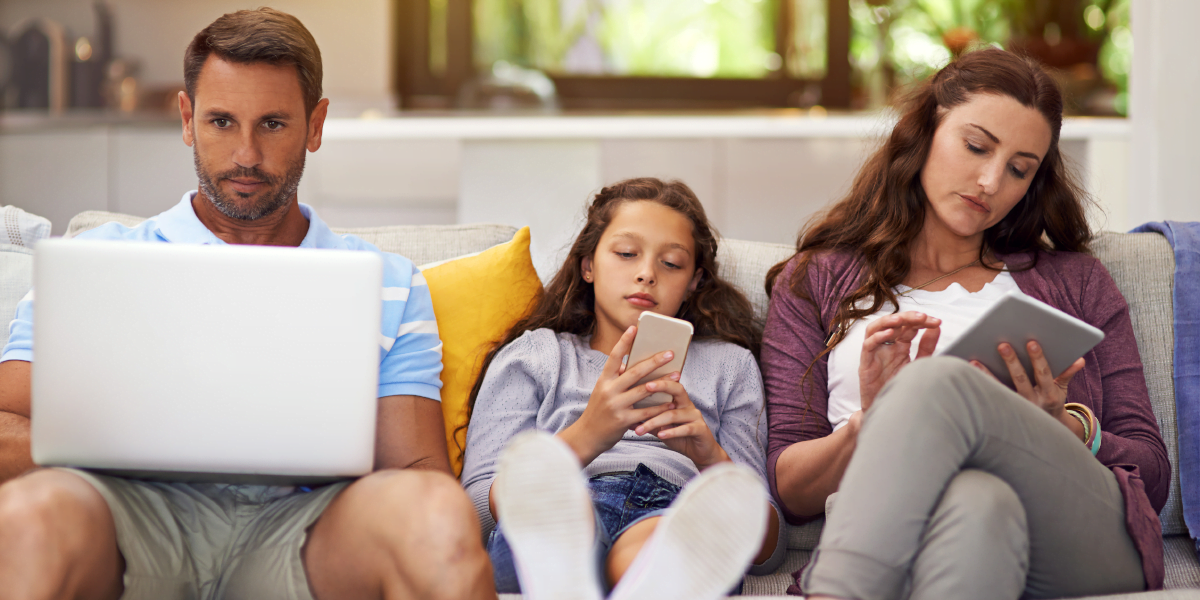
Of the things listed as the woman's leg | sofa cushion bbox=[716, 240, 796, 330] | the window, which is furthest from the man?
the window

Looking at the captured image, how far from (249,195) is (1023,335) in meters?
1.09

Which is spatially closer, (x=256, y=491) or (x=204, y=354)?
(x=204, y=354)

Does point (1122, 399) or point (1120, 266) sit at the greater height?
point (1120, 266)

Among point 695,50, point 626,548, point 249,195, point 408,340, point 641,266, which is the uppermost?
point 695,50

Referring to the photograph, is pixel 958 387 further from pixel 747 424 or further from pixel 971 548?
pixel 747 424

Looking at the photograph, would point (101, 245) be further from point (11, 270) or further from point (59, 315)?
point (11, 270)

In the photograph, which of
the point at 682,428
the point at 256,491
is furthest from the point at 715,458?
the point at 256,491

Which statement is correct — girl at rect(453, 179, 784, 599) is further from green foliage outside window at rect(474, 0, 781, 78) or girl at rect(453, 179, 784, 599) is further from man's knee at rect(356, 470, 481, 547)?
green foliage outside window at rect(474, 0, 781, 78)

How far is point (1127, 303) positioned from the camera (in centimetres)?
165

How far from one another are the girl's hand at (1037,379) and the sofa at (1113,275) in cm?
41

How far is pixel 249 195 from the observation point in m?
1.45

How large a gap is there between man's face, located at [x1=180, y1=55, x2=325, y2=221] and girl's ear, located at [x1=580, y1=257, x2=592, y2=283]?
516 millimetres

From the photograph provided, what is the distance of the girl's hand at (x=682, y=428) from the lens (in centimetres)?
128

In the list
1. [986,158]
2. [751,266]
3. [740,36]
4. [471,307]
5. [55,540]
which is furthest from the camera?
[740,36]
